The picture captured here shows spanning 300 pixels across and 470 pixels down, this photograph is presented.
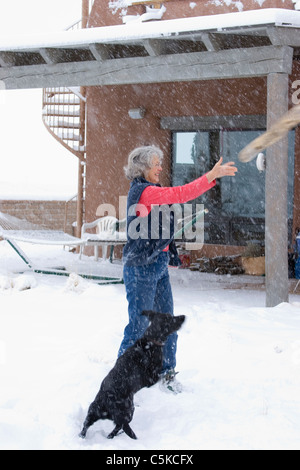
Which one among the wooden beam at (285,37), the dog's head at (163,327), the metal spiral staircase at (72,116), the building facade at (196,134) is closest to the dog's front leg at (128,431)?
the dog's head at (163,327)

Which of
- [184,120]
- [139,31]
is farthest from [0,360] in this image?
[184,120]

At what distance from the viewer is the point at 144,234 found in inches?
127

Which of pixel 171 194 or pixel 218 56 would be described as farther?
pixel 218 56

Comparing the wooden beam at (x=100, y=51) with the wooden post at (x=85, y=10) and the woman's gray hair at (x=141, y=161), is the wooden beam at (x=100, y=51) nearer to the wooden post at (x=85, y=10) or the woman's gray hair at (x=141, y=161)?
the woman's gray hair at (x=141, y=161)

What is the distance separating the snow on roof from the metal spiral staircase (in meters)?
5.18

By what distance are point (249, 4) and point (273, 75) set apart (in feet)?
13.7

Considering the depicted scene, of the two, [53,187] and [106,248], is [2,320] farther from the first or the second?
[53,187]

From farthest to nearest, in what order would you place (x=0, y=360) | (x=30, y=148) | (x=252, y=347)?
1. (x=30, y=148)
2. (x=252, y=347)
3. (x=0, y=360)

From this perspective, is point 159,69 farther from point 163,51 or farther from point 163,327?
point 163,327

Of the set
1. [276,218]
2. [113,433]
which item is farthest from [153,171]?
[276,218]

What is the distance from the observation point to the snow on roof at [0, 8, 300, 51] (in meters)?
5.28

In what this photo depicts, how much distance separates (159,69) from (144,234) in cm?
350

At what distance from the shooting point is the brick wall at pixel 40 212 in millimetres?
14703

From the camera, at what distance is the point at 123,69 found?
6.41 meters
